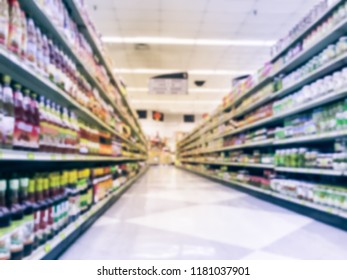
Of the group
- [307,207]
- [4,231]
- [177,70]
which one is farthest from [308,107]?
[177,70]

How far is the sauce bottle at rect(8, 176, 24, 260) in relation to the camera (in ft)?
4.26

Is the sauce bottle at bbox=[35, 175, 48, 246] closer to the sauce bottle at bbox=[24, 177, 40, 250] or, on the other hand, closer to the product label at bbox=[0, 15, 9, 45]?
the sauce bottle at bbox=[24, 177, 40, 250]

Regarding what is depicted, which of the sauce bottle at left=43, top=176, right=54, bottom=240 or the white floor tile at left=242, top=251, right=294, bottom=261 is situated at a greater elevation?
the sauce bottle at left=43, top=176, right=54, bottom=240

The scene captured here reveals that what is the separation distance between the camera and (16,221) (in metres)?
1.32

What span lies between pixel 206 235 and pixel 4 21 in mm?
1966

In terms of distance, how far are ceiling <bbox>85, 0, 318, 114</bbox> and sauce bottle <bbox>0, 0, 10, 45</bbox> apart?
15.5 ft

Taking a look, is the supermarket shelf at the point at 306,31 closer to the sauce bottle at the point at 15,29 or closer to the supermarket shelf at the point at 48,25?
the supermarket shelf at the point at 48,25

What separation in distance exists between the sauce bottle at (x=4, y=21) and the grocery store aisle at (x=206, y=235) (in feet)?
4.23

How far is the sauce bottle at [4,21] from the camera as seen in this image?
127cm

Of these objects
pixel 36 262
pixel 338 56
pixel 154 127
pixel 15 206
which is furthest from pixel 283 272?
pixel 154 127

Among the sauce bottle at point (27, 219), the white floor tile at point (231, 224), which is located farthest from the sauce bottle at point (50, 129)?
the white floor tile at point (231, 224)

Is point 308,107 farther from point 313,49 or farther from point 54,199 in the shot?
point 54,199

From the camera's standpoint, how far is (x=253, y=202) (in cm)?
431

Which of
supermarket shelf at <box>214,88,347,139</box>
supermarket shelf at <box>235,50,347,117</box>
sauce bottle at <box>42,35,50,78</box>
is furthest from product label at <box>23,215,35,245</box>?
supermarket shelf at <box>235,50,347,117</box>
